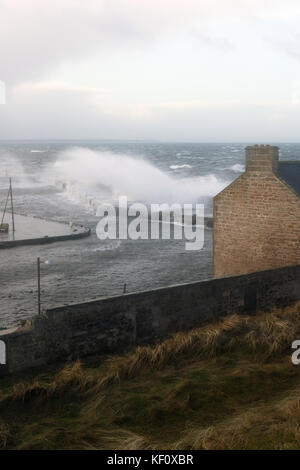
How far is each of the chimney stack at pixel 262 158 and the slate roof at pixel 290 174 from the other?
38 centimetres

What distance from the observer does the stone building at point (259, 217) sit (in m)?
18.6

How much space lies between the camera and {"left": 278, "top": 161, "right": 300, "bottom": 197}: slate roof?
19.1m

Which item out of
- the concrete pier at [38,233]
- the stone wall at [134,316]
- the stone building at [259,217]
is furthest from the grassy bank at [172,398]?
→ the concrete pier at [38,233]

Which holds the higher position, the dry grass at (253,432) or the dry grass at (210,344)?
the dry grass at (253,432)

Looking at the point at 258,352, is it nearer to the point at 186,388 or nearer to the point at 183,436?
the point at 186,388

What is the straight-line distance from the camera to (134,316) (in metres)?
14.1

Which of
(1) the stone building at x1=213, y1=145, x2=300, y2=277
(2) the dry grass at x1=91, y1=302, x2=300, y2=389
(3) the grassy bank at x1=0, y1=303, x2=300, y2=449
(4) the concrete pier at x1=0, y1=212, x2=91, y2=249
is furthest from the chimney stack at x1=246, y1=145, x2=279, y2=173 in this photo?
(4) the concrete pier at x1=0, y1=212, x2=91, y2=249

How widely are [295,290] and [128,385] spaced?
27.2ft

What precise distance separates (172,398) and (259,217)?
10257 mm

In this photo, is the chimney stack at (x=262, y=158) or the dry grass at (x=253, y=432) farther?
the chimney stack at (x=262, y=158)

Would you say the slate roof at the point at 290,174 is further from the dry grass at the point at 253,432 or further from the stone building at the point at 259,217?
the dry grass at the point at 253,432
